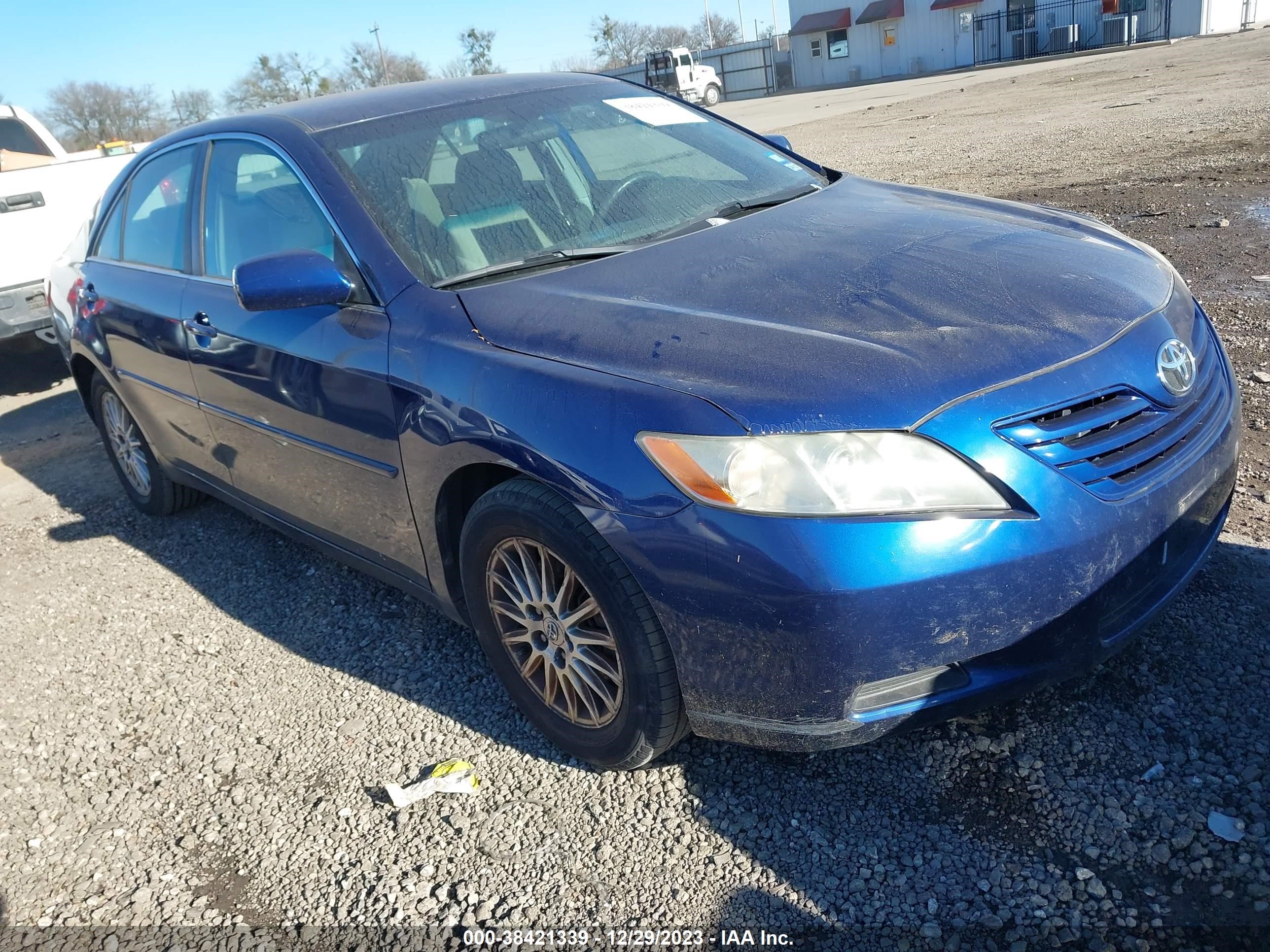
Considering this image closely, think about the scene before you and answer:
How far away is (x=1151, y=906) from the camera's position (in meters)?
2.01

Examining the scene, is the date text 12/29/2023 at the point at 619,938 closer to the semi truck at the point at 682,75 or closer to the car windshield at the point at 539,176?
the car windshield at the point at 539,176

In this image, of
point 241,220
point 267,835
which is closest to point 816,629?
point 267,835

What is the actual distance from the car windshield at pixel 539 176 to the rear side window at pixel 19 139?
25.0 feet

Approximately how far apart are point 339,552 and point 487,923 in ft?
4.93

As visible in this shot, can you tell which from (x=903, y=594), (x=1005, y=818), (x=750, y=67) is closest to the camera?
(x=903, y=594)

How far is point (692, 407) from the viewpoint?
2109 millimetres

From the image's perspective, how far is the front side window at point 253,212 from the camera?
10.3 ft

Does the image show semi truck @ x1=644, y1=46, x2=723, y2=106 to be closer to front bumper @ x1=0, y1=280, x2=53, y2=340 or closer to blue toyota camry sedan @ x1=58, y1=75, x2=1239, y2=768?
front bumper @ x1=0, y1=280, x2=53, y2=340

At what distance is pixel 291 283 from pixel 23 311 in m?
5.49

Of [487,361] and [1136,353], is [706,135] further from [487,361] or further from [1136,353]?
[1136,353]

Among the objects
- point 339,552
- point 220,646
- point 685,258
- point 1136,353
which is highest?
point 685,258

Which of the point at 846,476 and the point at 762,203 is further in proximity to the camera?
the point at 762,203

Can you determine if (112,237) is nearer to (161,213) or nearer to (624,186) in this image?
(161,213)

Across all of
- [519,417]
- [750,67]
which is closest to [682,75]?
[750,67]
